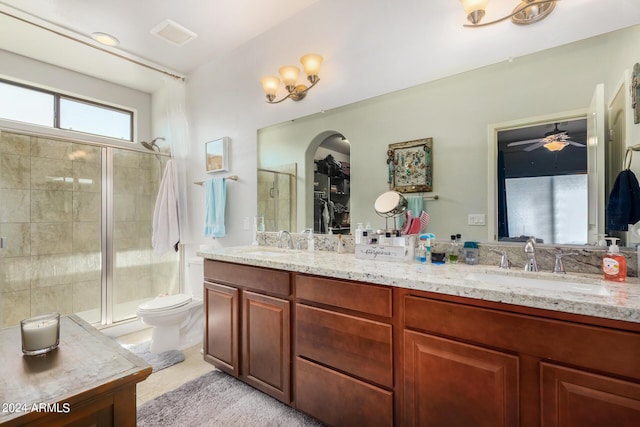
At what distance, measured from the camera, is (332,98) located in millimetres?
2150

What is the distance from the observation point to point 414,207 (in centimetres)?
174

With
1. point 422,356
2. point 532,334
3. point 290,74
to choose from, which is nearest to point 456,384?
point 422,356

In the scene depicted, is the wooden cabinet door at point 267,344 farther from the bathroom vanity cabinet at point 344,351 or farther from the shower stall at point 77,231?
the shower stall at point 77,231

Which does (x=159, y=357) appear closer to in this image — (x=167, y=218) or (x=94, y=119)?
(x=167, y=218)

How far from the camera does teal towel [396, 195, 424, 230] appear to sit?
5.64 ft

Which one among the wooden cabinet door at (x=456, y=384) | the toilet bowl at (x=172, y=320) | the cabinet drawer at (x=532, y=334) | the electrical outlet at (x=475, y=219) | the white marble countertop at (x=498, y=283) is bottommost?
the toilet bowl at (x=172, y=320)

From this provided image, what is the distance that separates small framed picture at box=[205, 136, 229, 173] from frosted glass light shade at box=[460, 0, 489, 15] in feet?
7.10

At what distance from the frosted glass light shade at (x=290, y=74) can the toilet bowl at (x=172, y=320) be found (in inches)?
79.4

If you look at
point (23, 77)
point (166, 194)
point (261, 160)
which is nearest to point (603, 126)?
point (261, 160)

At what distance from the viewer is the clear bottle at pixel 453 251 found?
5.10ft

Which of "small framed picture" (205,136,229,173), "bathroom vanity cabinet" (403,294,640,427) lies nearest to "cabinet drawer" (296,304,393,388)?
"bathroom vanity cabinet" (403,294,640,427)

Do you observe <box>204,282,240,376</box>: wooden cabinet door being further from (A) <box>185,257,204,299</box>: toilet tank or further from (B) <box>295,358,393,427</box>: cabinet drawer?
(A) <box>185,257,204,299</box>: toilet tank

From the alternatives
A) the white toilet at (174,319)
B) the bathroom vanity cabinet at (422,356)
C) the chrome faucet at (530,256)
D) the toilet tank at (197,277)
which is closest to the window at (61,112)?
the toilet tank at (197,277)

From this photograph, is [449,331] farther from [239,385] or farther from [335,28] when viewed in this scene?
[335,28]
